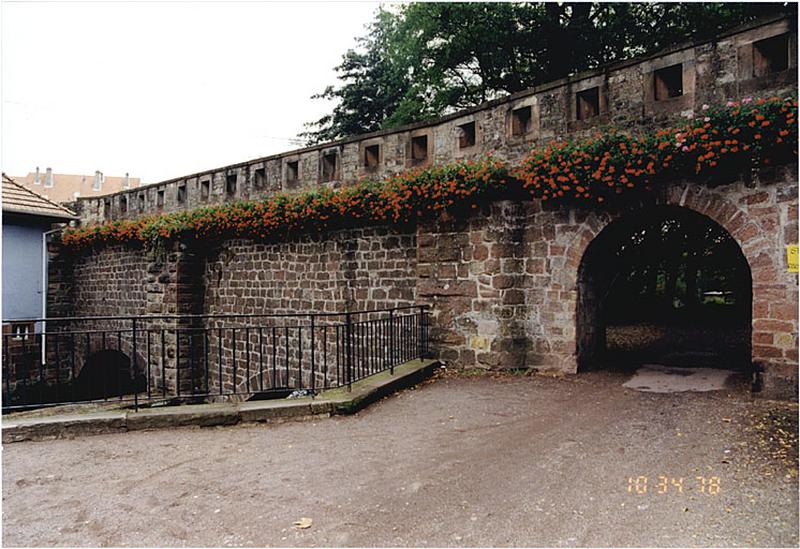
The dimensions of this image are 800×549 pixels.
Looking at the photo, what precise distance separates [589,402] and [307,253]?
648 cm

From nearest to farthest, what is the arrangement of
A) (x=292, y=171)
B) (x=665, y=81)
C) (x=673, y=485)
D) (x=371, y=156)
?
1. (x=673, y=485)
2. (x=665, y=81)
3. (x=371, y=156)
4. (x=292, y=171)

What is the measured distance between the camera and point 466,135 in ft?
28.4

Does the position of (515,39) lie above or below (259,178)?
above

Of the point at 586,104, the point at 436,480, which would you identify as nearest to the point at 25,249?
the point at 586,104

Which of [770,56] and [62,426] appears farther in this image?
[770,56]

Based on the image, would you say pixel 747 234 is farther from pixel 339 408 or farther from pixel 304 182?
pixel 304 182

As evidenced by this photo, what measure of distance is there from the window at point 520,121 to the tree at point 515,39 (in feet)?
26.5

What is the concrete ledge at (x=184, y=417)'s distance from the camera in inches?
201

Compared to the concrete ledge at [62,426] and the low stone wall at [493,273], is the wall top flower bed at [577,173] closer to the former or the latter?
the low stone wall at [493,273]

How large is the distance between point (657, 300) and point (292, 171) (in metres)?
13.6

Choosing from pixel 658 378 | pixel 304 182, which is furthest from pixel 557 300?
pixel 304 182

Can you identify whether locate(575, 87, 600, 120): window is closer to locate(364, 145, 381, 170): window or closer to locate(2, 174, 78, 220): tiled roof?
locate(364, 145, 381, 170): window

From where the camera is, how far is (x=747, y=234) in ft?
19.4

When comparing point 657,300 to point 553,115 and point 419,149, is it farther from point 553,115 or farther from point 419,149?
point 553,115
